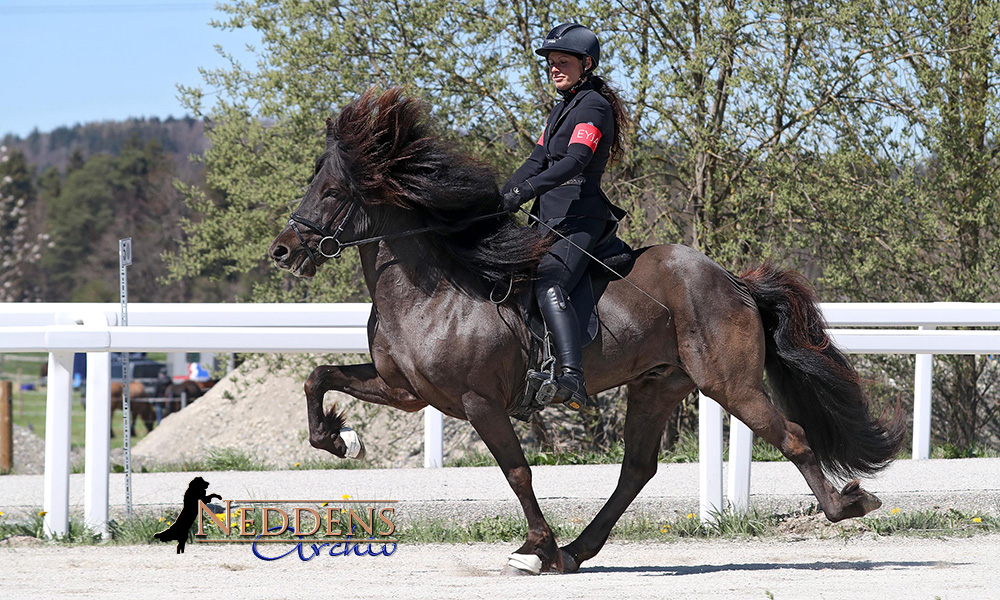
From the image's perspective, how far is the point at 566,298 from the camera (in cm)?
538

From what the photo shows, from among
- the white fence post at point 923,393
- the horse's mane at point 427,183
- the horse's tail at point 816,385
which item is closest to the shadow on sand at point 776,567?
the horse's tail at point 816,385

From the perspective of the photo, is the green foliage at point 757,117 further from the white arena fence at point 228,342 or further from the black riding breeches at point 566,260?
the black riding breeches at point 566,260

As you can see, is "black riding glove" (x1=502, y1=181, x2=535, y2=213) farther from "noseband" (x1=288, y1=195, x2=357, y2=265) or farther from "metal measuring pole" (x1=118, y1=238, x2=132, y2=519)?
"metal measuring pole" (x1=118, y1=238, x2=132, y2=519)

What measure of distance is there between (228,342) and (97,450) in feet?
3.00

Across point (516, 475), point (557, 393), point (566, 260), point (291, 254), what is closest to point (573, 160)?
point (566, 260)

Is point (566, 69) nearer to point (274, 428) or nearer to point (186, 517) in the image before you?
point (186, 517)

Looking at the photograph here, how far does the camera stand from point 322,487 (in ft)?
23.2

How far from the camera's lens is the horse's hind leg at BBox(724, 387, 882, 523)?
219 inches

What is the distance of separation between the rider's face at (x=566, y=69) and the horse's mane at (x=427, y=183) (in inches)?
22.9

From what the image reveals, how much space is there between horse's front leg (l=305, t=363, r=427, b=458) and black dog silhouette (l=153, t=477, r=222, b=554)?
3.37 ft

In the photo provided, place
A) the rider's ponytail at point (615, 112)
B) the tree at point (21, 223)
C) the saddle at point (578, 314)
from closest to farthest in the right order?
the saddle at point (578, 314) < the rider's ponytail at point (615, 112) < the tree at point (21, 223)

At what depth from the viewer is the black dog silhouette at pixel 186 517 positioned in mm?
6070

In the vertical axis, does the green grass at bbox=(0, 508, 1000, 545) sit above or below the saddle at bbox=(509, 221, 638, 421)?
below

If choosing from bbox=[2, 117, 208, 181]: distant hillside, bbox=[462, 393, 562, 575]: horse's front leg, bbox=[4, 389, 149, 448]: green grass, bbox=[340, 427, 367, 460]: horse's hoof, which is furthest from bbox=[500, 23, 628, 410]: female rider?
bbox=[2, 117, 208, 181]: distant hillside
